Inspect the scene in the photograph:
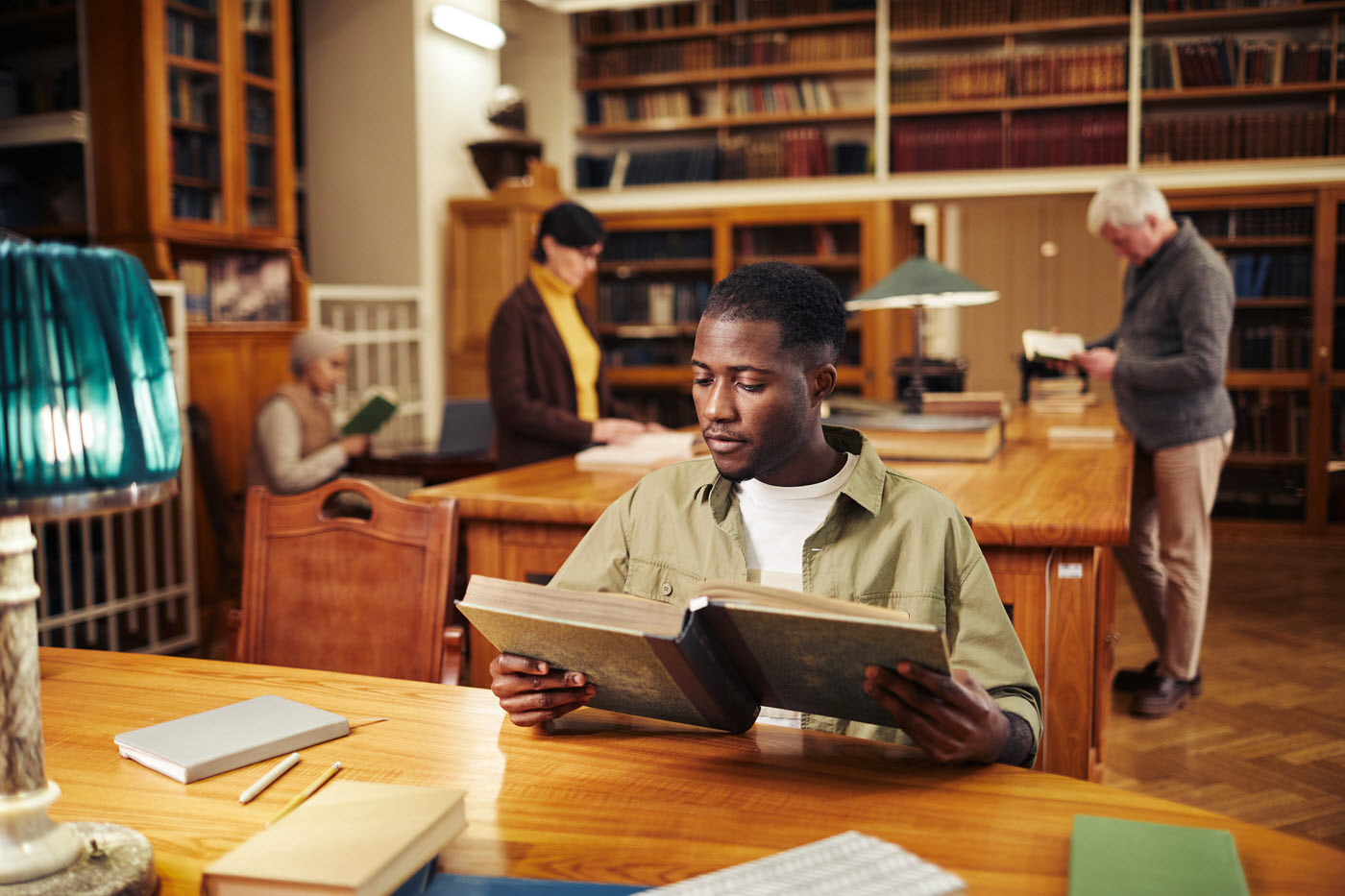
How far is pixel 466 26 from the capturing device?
590 cm

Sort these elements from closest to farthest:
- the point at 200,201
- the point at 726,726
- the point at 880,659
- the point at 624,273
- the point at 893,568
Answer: the point at 880,659 → the point at 726,726 → the point at 893,568 → the point at 200,201 → the point at 624,273

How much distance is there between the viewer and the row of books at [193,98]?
14.5ft

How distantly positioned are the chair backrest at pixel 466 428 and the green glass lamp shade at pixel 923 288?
5.38 ft

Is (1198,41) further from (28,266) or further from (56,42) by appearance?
(28,266)

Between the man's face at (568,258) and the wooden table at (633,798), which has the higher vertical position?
the man's face at (568,258)

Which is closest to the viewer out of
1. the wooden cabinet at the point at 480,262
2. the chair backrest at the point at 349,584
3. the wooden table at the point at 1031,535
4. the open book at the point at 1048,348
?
the chair backrest at the point at 349,584

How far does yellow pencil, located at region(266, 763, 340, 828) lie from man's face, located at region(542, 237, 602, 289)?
90.7 inches

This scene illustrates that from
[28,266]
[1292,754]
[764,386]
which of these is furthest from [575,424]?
[28,266]

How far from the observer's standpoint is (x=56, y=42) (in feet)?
15.5

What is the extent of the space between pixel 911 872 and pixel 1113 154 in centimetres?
595

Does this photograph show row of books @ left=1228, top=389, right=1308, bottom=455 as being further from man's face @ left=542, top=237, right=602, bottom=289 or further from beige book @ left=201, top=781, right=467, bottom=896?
beige book @ left=201, top=781, right=467, bottom=896

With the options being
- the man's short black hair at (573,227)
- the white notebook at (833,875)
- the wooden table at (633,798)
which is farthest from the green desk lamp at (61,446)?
the man's short black hair at (573,227)

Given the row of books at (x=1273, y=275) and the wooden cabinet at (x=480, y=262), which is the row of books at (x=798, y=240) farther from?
the row of books at (x=1273, y=275)

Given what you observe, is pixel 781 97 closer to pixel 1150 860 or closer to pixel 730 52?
pixel 730 52
